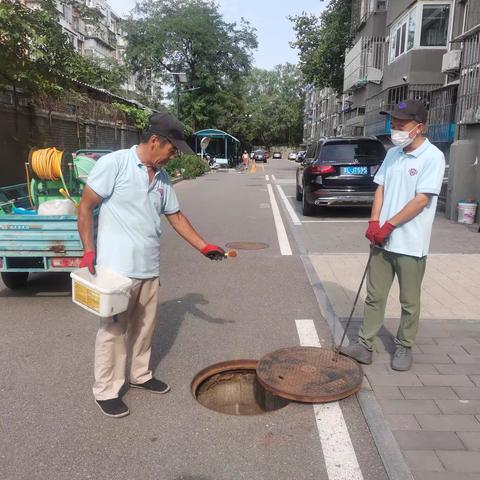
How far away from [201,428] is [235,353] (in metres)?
1.18

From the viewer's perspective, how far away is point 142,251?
11.1ft

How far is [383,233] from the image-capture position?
12.6 ft

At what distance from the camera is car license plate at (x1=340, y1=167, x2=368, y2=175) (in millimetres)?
11656

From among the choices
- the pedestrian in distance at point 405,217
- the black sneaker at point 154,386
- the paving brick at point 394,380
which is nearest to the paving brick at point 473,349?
the pedestrian in distance at point 405,217

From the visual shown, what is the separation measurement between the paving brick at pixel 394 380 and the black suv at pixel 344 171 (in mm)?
8151

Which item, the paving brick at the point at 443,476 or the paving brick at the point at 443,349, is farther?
the paving brick at the point at 443,349

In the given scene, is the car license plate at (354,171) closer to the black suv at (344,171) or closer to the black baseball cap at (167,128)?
the black suv at (344,171)

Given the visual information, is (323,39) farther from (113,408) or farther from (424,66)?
(113,408)

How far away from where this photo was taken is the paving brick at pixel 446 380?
12.4ft

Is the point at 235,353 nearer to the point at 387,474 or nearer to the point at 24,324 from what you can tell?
the point at 387,474

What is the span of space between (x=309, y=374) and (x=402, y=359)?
76cm

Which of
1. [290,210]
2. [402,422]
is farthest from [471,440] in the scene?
[290,210]

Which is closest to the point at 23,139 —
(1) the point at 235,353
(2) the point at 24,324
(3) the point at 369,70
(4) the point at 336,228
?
(4) the point at 336,228

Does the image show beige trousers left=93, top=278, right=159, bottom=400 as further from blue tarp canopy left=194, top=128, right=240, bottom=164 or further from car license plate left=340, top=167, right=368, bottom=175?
blue tarp canopy left=194, top=128, right=240, bottom=164
